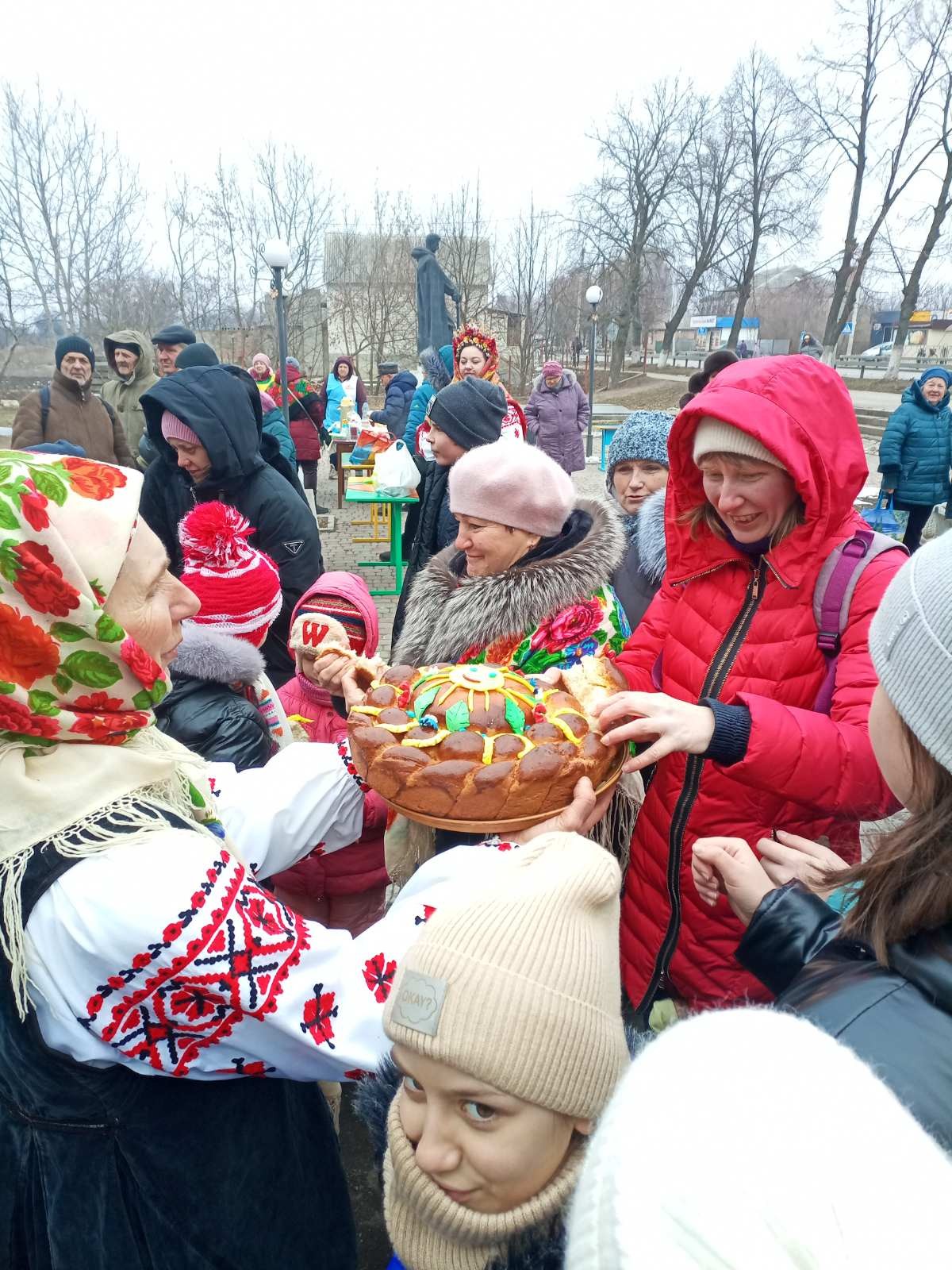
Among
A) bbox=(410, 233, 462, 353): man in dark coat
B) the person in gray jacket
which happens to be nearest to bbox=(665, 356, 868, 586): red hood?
the person in gray jacket

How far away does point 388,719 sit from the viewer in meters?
1.70

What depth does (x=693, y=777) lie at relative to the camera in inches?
74.8

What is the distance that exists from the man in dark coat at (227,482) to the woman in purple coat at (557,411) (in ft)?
25.0

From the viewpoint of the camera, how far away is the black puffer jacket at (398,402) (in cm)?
1163

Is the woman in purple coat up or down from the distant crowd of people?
up

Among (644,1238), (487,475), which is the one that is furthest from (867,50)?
(644,1238)

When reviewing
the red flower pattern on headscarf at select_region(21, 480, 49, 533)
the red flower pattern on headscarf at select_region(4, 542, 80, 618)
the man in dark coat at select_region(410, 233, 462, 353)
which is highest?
the man in dark coat at select_region(410, 233, 462, 353)

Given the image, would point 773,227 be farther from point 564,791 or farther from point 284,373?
point 564,791

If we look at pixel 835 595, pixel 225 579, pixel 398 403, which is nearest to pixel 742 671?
pixel 835 595

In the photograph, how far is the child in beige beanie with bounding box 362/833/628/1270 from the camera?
2.94 feet

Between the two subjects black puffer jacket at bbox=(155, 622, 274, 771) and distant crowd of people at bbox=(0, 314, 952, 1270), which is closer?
distant crowd of people at bbox=(0, 314, 952, 1270)

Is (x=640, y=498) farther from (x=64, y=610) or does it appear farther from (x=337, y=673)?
(x=64, y=610)

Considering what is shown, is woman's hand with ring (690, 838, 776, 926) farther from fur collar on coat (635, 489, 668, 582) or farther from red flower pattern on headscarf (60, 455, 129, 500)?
fur collar on coat (635, 489, 668, 582)

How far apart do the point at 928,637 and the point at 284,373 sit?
10.2 m
